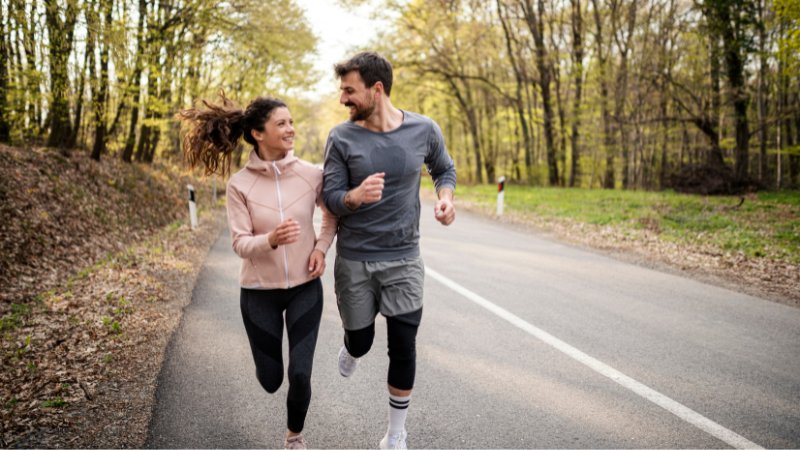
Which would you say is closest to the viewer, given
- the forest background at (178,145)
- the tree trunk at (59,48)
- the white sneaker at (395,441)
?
the white sneaker at (395,441)

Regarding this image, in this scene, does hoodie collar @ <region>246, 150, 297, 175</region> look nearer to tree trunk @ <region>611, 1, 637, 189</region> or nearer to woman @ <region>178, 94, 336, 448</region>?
woman @ <region>178, 94, 336, 448</region>

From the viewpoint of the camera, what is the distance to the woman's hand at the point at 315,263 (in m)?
2.77

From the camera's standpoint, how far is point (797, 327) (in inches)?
189

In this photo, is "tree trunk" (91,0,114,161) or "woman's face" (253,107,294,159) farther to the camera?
"tree trunk" (91,0,114,161)

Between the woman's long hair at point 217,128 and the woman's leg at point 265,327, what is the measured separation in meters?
0.90

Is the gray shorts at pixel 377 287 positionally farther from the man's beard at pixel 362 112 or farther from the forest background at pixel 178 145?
the forest background at pixel 178 145

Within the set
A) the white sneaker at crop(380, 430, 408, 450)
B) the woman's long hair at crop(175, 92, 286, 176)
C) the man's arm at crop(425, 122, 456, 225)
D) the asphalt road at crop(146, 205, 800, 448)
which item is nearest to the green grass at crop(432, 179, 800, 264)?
the asphalt road at crop(146, 205, 800, 448)

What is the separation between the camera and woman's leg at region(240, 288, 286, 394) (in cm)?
274

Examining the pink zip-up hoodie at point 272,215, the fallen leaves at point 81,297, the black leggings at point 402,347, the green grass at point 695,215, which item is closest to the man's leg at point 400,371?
the black leggings at point 402,347

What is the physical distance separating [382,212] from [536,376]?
196 centimetres

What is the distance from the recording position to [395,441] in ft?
9.03

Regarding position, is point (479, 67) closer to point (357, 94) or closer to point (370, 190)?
point (357, 94)

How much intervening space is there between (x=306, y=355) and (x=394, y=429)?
2.23 feet

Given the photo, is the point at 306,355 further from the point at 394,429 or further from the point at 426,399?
the point at 426,399
